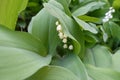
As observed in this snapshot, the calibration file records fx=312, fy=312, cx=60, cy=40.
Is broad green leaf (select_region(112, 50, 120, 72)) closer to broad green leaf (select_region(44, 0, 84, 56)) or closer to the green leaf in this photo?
broad green leaf (select_region(44, 0, 84, 56))

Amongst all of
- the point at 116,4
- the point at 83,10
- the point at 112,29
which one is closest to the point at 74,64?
the point at 83,10

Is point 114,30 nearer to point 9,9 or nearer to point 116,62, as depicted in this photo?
point 116,62

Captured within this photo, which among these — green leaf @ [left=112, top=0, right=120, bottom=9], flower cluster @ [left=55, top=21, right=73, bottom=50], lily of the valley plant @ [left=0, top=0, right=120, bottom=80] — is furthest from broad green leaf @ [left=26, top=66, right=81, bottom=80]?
green leaf @ [left=112, top=0, right=120, bottom=9]

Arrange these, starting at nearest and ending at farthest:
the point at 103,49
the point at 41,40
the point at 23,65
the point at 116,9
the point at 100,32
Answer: the point at 23,65
the point at 41,40
the point at 103,49
the point at 100,32
the point at 116,9

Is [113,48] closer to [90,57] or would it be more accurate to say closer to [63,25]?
[90,57]

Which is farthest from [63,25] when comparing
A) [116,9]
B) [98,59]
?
[116,9]

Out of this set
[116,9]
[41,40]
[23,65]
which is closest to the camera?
[23,65]
